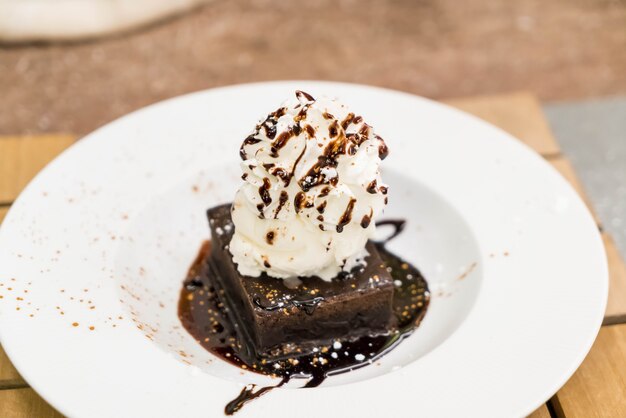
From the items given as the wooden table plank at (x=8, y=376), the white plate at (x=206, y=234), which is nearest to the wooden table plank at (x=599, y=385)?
the white plate at (x=206, y=234)

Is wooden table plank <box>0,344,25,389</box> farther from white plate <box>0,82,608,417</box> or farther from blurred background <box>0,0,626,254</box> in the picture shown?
blurred background <box>0,0,626,254</box>

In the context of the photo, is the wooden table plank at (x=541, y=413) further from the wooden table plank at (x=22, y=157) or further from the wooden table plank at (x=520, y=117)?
the wooden table plank at (x=22, y=157)

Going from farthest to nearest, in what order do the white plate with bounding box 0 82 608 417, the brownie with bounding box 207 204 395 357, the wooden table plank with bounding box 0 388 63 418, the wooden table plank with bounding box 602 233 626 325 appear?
the wooden table plank with bounding box 602 233 626 325 < the brownie with bounding box 207 204 395 357 < the wooden table plank with bounding box 0 388 63 418 < the white plate with bounding box 0 82 608 417

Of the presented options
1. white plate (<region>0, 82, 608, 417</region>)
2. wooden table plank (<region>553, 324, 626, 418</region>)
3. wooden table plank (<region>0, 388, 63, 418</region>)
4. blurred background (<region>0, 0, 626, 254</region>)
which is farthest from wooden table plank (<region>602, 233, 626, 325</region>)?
wooden table plank (<region>0, 388, 63, 418</region>)

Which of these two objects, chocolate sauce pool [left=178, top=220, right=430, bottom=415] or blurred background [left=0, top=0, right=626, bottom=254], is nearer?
chocolate sauce pool [left=178, top=220, right=430, bottom=415]

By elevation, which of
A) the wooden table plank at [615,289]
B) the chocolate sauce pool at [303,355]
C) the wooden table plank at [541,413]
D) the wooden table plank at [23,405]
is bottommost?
the wooden table plank at [615,289]

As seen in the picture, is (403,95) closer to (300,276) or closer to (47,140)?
(300,276)

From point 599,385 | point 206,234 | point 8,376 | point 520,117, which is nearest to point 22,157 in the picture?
point 206,234
